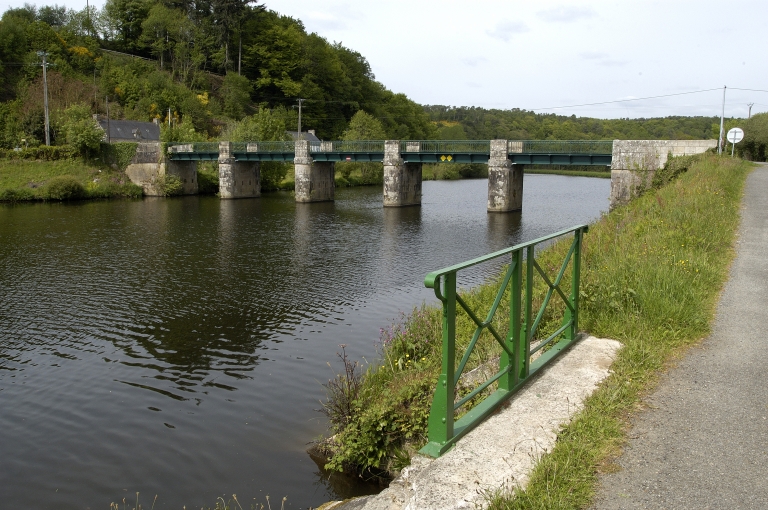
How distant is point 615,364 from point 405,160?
40.9 meters

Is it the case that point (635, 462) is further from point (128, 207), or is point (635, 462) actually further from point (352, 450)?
point (128, 207)

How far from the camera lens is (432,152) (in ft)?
146

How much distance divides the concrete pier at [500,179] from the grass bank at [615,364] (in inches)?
1133

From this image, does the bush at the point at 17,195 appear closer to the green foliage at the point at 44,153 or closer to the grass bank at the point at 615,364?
the green foliage at the point at 44,153

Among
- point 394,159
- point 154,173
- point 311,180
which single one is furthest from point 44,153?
point 394,159

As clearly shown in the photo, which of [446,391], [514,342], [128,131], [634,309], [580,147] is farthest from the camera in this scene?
[128,131]

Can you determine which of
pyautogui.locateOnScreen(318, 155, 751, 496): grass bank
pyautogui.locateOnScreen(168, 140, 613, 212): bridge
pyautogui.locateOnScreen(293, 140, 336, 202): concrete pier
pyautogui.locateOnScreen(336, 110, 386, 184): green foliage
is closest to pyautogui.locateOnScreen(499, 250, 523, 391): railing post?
pyautogui.locateOnScreen(318, 155, 751, 496): grass bank

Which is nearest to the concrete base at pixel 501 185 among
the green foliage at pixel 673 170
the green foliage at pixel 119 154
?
the green foliage at pixel 673 170

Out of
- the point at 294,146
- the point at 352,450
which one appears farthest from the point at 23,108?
the point at 352,450

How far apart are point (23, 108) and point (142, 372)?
Result: 66.2 m

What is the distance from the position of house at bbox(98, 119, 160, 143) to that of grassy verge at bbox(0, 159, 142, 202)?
7765mm

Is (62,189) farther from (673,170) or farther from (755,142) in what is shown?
(755,142)

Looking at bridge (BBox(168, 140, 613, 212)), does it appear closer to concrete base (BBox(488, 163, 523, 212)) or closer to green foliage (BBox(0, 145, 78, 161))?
concrete base (BBox(488, 163, 523, 212))

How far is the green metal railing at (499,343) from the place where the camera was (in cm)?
486
